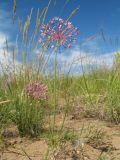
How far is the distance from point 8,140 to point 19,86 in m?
0.47

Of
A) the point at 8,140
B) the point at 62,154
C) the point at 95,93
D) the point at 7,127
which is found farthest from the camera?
the point at 95,93

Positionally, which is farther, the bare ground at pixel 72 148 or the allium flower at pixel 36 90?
the allium flower at pixel 36 90

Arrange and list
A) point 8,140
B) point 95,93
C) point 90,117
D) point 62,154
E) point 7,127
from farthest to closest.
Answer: point 95,93, point 90,117, point 7,127, point 8,140, point 62,154

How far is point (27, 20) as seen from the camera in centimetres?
329

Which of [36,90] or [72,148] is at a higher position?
[36,90]

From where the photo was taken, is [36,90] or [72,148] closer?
[72,148]

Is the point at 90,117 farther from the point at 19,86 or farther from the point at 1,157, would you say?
the point at 1,157

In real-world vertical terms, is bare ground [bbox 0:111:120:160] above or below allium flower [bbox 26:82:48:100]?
below

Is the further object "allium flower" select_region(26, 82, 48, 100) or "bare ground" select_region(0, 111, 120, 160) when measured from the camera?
"allium flower" select_region(26, 82, 48, 100)

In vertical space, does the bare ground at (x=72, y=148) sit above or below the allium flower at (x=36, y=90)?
below

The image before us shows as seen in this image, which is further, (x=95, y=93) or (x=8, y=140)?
(x=95, y=93)

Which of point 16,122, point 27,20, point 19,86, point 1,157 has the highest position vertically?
point 27,20

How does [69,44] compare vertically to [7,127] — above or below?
above

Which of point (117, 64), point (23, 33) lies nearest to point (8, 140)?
point (23, 33)
